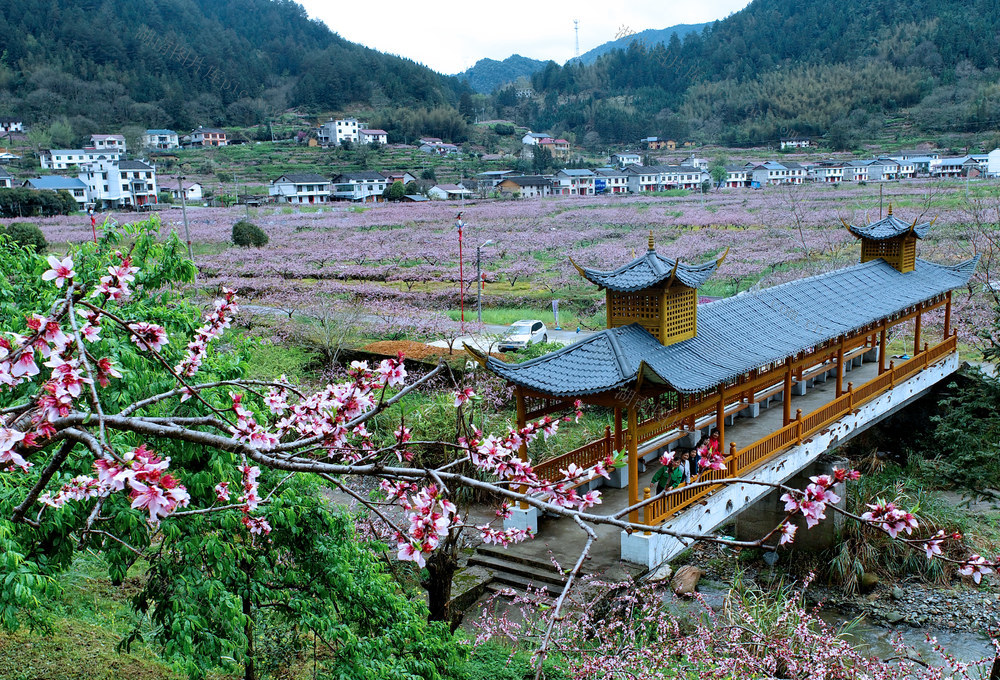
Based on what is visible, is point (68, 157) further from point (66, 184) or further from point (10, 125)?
point (10, 125)

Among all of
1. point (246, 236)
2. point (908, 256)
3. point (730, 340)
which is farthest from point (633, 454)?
point (246, 236)

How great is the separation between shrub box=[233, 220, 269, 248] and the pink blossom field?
76cm

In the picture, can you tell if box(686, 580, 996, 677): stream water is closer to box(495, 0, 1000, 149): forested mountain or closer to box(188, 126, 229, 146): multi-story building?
box(495, 0, 1000, 149): forested mountain

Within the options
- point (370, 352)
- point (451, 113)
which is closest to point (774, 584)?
point (370, 352)

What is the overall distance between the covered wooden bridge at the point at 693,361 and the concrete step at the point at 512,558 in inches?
20.6

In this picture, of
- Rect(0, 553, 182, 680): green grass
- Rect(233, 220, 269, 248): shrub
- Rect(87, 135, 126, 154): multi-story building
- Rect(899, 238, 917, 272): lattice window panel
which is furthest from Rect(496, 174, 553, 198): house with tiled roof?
Rect(0, 553, 182, 680): green grass

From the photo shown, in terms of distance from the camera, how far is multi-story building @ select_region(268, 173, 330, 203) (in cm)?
7750

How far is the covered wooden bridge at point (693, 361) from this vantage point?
34.6 ft

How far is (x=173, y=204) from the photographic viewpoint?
70312 mm

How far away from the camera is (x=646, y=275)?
11516mm

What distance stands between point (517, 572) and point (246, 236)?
134 feet

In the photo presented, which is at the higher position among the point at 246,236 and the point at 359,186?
the point at 359,186

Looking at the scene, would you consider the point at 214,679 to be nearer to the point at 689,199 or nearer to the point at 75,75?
the point at 689,199

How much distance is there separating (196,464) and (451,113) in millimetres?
120253
